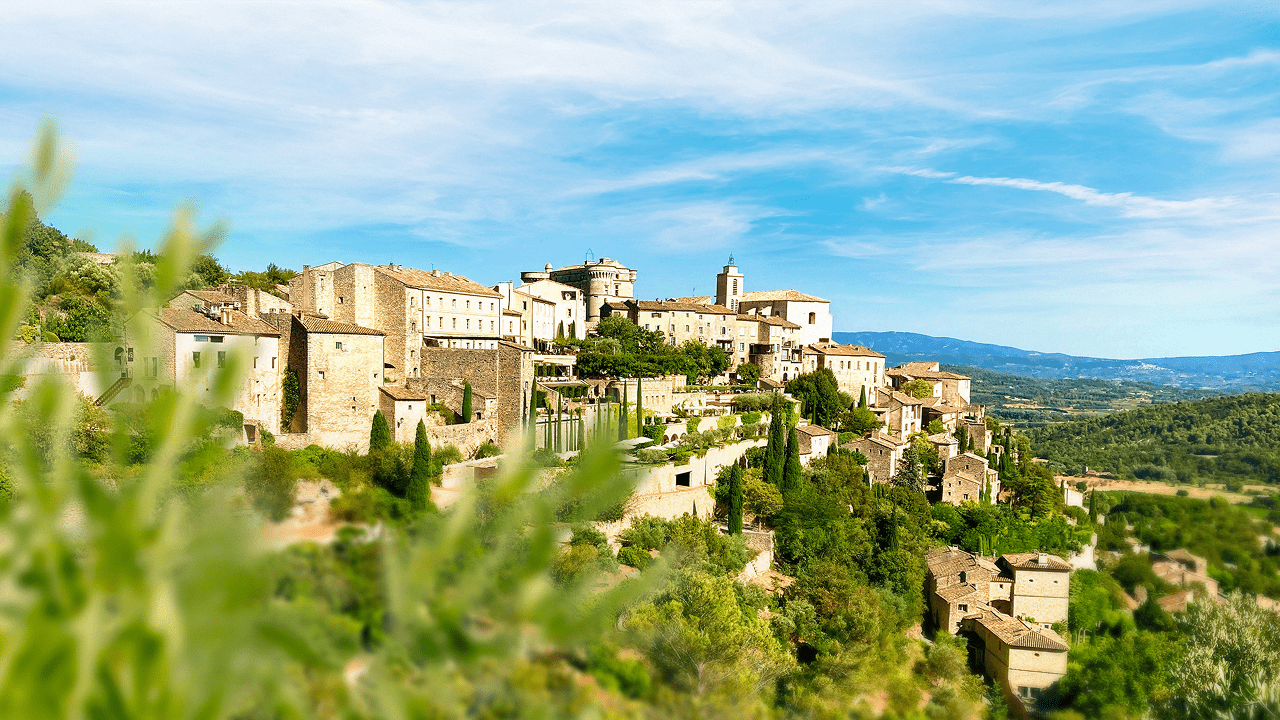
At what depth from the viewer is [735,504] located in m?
30.7

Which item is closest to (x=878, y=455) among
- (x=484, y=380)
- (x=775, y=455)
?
(x=775, y=455)

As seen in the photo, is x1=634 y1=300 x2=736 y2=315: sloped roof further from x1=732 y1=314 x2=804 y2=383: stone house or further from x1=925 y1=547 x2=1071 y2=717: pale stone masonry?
x1=925 y1=547 x2=1071 y2=717: pale stone masonry

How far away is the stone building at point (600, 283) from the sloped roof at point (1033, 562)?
32.0m

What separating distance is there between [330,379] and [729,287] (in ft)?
142

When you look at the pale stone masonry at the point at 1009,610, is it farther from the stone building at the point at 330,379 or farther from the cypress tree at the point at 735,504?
the stone building at the point at 330,379

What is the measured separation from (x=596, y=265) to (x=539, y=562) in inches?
2233

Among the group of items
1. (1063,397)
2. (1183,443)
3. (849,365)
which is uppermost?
(849,365)

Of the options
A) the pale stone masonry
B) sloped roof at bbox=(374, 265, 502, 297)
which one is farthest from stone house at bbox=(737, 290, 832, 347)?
sloped roof at bbox=(374, 265, 502, 297)

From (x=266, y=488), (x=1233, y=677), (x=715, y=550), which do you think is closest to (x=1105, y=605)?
(x=1233, y=677)

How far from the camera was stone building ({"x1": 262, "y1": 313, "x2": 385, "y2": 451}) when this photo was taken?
25.8 metres

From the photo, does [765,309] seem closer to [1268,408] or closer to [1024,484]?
[1024,484]

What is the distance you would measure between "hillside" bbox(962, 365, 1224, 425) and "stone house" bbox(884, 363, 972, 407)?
3826 cm

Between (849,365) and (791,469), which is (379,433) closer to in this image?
(791,469)

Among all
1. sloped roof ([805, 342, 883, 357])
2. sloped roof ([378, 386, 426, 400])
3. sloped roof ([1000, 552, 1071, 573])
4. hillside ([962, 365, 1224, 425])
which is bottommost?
sloped roof ([1000, 552, 1071, 573])
